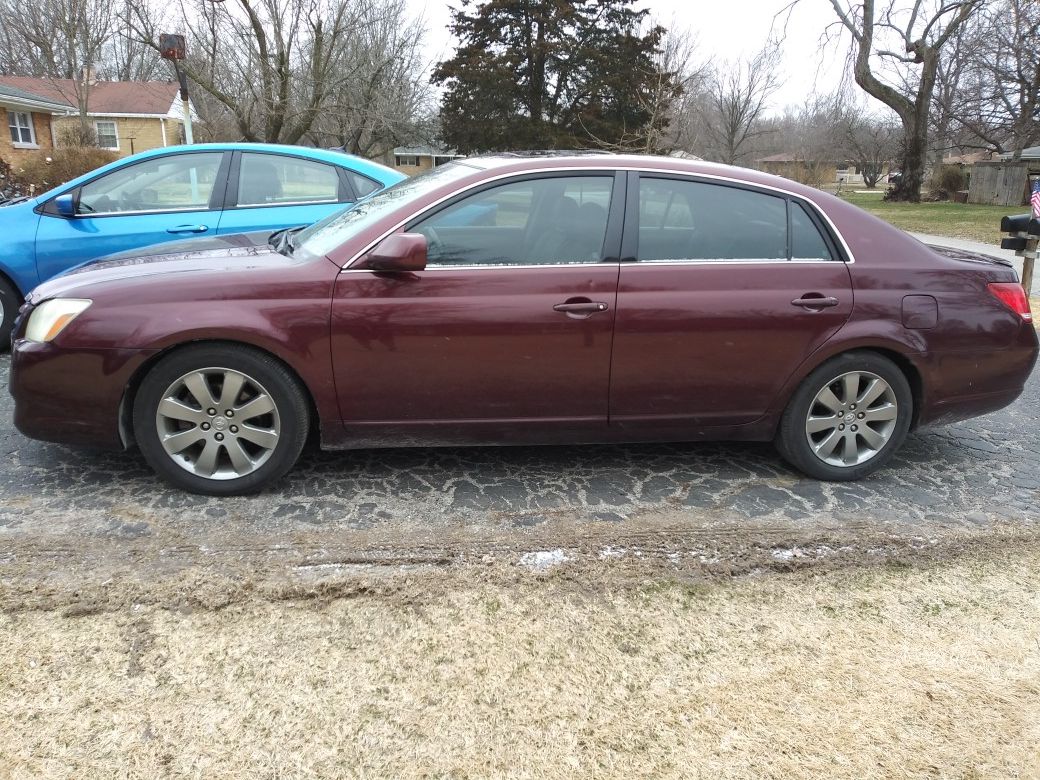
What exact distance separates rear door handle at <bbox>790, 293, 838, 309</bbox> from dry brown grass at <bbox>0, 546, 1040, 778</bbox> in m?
1.35

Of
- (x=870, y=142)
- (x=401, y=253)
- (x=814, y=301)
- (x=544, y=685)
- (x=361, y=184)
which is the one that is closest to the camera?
(x=544, y=685)

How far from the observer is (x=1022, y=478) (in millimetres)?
4238

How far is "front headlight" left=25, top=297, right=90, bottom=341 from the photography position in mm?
3408

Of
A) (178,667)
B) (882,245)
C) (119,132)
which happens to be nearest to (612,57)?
(119,132)

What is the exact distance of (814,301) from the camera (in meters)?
3.72

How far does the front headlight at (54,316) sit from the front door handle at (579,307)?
2.08 metres

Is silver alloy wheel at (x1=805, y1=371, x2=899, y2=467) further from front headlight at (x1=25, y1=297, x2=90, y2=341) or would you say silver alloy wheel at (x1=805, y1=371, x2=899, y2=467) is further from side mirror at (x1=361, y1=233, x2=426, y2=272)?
front headlight at (x1=25, y1=297, x2=90, y2=341)

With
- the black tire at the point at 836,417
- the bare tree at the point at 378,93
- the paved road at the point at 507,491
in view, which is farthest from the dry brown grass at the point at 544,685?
the bare tree at the point at 378,93

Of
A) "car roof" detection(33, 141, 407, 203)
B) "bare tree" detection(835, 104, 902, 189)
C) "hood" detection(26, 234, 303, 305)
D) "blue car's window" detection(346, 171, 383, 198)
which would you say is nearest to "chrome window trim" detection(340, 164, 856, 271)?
"hood" detection(26, 234, 303, 305)

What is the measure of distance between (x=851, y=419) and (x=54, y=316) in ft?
12.4

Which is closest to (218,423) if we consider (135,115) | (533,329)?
(533,329)

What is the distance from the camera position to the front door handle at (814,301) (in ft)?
12.2

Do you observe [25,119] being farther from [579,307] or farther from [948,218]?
[579,307]

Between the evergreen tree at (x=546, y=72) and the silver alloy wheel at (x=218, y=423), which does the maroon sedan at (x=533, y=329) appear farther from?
the evergreen tree at (x=546, y=72)
